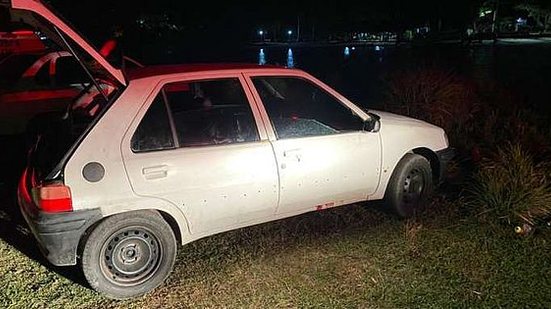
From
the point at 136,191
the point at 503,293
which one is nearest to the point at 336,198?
the point at 503,293

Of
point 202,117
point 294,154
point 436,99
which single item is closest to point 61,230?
point 202,117

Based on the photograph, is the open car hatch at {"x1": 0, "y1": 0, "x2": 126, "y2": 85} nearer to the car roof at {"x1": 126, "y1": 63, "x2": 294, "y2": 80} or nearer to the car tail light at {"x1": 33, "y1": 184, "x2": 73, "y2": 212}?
the car roof at {"x1": 126, "y1": 63, "x2": 294, "y2": 80}

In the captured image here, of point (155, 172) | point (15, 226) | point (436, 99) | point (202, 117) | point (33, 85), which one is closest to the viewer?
point (155, 172)

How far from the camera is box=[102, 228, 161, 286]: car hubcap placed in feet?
11.6

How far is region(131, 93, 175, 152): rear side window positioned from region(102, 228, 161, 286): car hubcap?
0.62 m

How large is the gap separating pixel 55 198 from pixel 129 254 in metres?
0.68

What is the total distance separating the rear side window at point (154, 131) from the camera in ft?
11.4

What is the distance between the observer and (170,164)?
353cm

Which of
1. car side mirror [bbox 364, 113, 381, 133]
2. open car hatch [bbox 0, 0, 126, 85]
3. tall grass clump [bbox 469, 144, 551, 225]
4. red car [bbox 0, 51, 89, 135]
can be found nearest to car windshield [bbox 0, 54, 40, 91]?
red car [bbox 0, 51, 89, 135]

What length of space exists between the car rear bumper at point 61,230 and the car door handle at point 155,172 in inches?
15.9

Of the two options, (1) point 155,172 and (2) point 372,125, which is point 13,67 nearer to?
(1) point 155,172

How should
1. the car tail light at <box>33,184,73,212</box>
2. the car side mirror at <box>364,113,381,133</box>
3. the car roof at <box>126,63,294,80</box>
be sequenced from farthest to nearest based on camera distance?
the car side mirror at <box>364,113,381,133</box>
the car roof at <box>126,63,294,80</box>
the car tail light at <box>33,184,73,212</box>

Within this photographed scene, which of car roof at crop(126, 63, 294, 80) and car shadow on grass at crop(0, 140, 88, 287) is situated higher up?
car roof at crop(126, 63, 294, 80)

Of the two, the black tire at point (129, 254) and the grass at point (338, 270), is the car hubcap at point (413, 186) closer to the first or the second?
the grass at point (338, 270)
